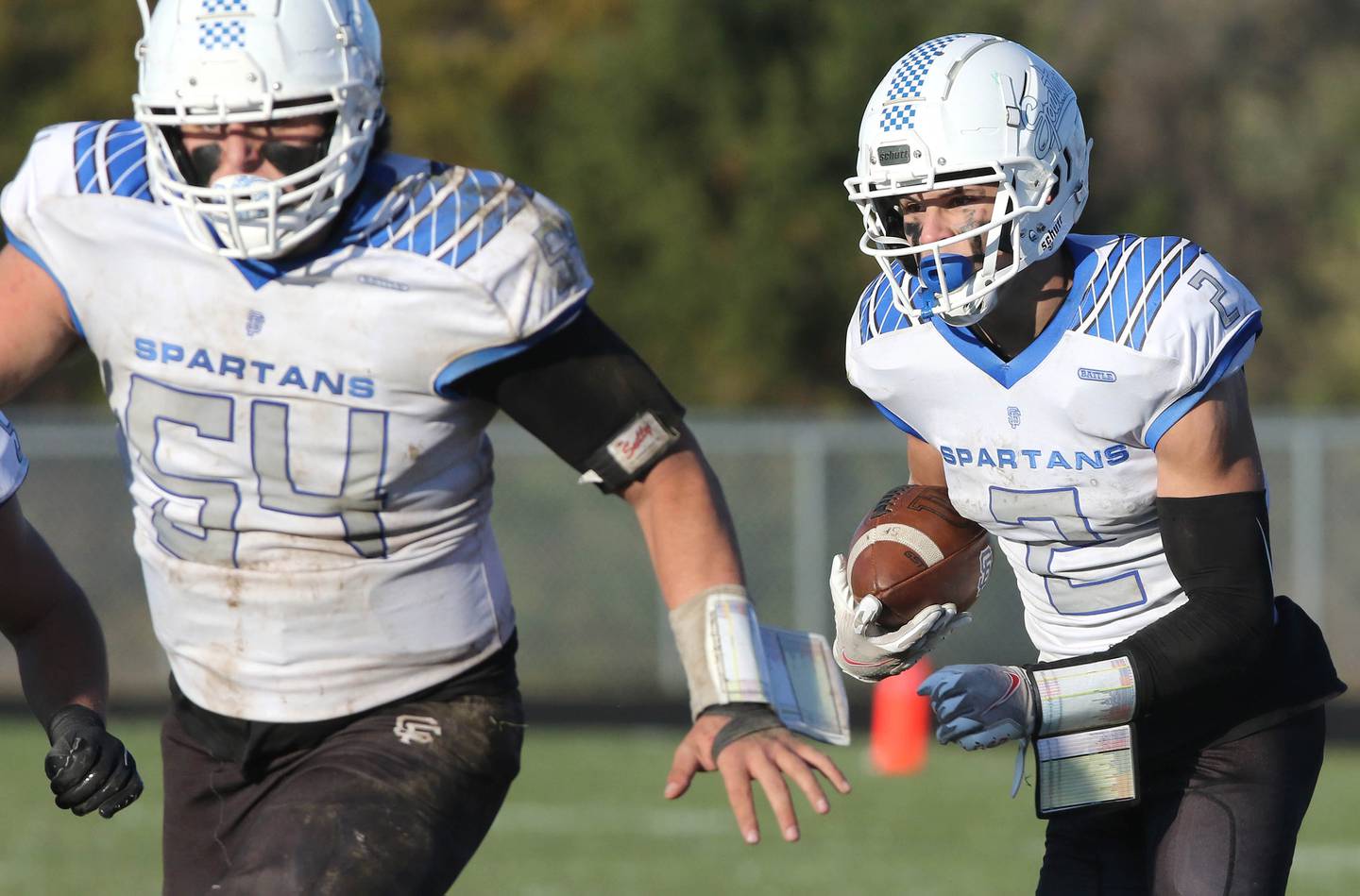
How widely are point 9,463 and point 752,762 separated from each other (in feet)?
4.38

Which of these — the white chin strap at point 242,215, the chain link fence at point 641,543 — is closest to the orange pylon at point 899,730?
the chain link fence at point 641,543

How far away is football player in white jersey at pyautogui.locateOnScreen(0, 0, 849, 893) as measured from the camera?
3.20m

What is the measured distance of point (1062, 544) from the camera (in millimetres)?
3561

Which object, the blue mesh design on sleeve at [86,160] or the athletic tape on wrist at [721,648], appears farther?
the blue mesh design on sleeve at [86,160]

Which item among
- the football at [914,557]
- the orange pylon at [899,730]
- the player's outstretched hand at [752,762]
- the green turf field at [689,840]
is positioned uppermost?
the player's outstretched hand at [752,762]

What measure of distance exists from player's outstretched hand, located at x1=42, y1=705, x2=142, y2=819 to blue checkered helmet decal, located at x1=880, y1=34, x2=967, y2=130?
5.28 ft

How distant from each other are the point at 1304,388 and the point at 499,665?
17.9 metres

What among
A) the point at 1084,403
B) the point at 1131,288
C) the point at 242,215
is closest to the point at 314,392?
the point at 242,215

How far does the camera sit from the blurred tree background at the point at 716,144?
50.9 feet

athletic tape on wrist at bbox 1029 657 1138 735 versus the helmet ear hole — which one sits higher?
the helmet ear hole

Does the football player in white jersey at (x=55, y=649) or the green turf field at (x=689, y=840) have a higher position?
the football player in white jersey at (x=55, y=649)

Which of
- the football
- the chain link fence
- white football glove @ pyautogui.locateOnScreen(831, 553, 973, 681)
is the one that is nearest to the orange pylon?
the chain link fence

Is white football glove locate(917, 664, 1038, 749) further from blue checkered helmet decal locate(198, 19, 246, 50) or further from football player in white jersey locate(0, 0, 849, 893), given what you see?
blue checkered helmet decal locate(198, 19, 246, 50)

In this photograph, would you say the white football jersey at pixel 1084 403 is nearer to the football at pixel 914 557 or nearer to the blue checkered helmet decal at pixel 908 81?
the football at pixel 914 557
